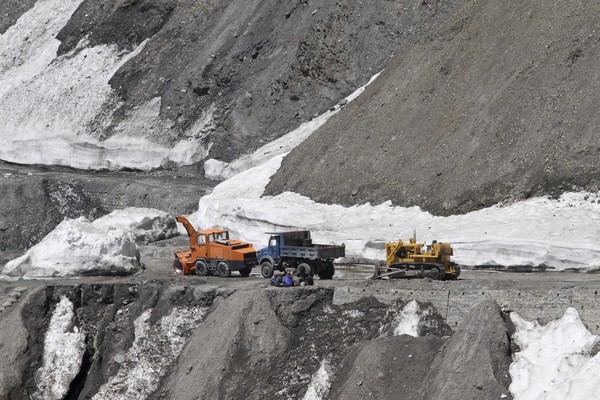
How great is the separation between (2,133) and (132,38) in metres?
7.69

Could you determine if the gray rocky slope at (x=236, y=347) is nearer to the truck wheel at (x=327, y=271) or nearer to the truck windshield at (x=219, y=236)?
the truck wheel at (x=327, y=271)

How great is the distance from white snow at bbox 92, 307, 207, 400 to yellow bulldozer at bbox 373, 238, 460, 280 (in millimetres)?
4474

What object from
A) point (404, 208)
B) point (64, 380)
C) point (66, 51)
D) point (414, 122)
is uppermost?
point (66, 51)

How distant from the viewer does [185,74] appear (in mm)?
49969

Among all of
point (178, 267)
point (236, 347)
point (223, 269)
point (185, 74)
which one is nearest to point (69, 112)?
point (185, 74)

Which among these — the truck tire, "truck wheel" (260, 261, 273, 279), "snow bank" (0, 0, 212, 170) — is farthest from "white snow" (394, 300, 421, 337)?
"snow bank" (0, 0, 212, 170)

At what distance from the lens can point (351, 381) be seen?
2172 cm

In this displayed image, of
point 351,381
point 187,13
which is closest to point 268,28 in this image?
point 187,13

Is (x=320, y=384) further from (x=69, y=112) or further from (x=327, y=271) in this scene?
(x=69, y=112)

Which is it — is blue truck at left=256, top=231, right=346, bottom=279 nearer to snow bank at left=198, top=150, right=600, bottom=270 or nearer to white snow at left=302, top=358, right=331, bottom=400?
snow bank at left=198, top=150, right=600, bottom=270

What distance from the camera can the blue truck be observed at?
89.6ft

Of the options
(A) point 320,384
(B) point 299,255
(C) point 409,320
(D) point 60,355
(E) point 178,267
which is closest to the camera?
(A) point 320,384

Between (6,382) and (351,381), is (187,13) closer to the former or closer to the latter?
(6,382)

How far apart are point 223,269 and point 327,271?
3337 millimetres
